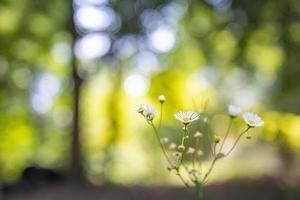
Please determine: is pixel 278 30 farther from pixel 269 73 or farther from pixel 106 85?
pixel 106 85

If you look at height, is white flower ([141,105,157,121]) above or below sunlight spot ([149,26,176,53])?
below

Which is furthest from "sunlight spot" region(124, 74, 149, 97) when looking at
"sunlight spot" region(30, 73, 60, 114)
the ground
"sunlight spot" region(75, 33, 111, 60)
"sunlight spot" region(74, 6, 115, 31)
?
the ground

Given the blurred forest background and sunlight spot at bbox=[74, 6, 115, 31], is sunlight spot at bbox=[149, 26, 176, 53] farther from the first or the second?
sunlight spot at bbox=[74, 6, 115, 31]

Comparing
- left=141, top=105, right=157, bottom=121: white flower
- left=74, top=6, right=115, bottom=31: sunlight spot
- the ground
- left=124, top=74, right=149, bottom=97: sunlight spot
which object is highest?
left=74, top=6, right=115, bottom=31: sunlight spot

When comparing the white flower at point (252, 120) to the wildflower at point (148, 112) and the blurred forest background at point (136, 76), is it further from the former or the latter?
the blurred forest background at point (136, 76)

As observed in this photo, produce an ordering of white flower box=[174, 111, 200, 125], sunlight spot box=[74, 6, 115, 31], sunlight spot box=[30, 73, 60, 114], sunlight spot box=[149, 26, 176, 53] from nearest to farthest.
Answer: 1. white flower box=[174, 111, 200, 125]
2. sunlight spot box=[74, 6, 115, 31]
3. sunlight spot box=[149, 26, 176, 53]
4. sunlight spot box=[30, 73, 60, 114]

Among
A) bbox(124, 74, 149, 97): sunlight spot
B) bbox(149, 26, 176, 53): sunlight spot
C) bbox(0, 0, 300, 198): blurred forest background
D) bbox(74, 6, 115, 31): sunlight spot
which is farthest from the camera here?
bbox(124, 74, 149, 97): sunlight spot

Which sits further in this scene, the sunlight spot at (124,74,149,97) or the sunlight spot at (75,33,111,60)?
the sunlight spot at (124,74,149,97)

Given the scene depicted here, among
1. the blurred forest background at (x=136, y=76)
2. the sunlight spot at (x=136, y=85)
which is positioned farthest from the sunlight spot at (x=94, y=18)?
the sunlight spot at (x=136, y=85)

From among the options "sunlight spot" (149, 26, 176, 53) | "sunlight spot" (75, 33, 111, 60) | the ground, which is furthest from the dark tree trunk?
"sunlight spot" (149, 26, 176, 53)

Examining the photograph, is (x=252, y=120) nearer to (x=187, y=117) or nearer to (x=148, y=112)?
(x=187, y=117)
